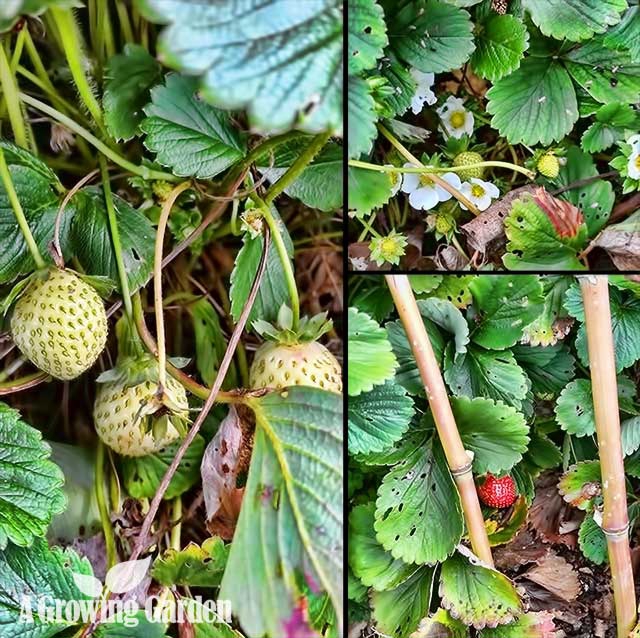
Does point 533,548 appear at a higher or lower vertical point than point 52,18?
lower

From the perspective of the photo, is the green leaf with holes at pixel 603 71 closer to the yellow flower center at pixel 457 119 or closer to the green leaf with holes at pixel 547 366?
the yellow flower center at pixel 457 119

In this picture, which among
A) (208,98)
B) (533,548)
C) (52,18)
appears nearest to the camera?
(208,98)

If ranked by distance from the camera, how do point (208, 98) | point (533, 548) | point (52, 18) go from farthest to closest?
point (533, 548) < point (52, 18) < point (208, 98)

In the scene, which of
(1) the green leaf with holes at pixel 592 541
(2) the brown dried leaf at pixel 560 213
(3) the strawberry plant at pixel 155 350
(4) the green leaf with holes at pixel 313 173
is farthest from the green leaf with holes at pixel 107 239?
(1) the green leaf with holes at pixel 592 541

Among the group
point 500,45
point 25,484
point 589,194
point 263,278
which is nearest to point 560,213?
point 589,194

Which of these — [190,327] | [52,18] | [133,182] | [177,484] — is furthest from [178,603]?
[52,18]

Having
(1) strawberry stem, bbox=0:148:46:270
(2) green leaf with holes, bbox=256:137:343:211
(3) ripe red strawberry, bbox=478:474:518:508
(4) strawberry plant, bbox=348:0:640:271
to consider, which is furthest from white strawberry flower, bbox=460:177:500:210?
(1) strawberry stem, bbox=0:148:46:270

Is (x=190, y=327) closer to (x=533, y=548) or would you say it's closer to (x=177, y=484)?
(x=177, y=484)
